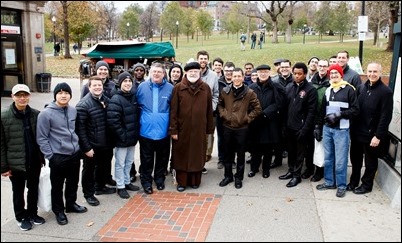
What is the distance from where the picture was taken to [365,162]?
5641 millimetres

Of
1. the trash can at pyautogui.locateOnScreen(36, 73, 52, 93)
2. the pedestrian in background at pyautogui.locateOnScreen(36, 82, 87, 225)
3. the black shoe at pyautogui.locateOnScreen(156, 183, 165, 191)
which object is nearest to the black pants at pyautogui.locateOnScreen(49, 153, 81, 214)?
the pedestrian in background at pyautogui.locateOnScreen(36, 82, 87, 225)

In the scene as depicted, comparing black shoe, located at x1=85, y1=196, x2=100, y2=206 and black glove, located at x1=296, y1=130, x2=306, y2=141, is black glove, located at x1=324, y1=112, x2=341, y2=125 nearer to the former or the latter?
black glove, located at x1=296, y1=130, x2=306, y2=141

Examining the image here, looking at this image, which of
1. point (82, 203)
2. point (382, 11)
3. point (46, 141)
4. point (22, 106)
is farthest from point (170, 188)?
point (382, 11)

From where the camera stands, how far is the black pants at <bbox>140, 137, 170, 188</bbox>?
5.70 meters

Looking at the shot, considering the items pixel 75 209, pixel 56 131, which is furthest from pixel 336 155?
pixel 56 131

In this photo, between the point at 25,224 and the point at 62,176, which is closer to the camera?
the point at 25,224

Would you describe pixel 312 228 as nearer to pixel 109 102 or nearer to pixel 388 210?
pixel 388 210

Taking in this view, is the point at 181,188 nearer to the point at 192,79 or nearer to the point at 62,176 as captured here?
the point at 192,79

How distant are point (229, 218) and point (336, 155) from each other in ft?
6.29

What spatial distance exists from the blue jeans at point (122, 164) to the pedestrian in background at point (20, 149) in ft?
3.74

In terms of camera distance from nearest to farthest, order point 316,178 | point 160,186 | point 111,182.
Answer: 1. point 160,186
2. point 111,182
3. point 316,178

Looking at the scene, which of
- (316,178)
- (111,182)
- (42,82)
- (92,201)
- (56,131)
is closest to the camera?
(56,131)

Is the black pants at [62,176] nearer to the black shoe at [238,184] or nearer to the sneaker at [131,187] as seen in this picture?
the sneaker at [131,187]

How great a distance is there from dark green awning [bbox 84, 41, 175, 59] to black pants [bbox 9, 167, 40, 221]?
11146mm
